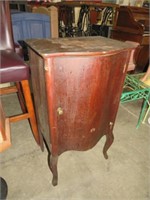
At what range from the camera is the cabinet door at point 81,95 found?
641 millimetres

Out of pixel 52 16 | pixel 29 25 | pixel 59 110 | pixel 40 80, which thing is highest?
pixel 52 16

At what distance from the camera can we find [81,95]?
0.73m

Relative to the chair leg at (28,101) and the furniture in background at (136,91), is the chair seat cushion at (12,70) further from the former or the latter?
the furniture in background at (136,91)

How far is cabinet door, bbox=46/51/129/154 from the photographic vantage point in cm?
64

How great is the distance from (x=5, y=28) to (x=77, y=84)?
0.75 m

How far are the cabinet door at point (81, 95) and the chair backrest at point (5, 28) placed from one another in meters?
0.65

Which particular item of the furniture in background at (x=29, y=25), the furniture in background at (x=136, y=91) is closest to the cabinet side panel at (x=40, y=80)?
the furniture in background at (x=136, y=91)

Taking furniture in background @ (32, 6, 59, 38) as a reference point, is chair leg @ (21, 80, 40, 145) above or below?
below

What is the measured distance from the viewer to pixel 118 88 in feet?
2.82

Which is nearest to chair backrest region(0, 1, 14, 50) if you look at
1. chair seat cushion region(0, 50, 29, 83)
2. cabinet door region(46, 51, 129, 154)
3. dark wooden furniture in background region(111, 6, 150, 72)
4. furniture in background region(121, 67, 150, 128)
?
chair seat cushion region(0, 50, 29, 83)

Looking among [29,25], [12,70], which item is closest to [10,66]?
[12,70]

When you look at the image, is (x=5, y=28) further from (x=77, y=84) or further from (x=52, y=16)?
(x=52, y=16)

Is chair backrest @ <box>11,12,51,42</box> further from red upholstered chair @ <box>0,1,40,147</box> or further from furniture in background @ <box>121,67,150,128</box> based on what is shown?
furniture in background @ <box>121,67,150,128</box>

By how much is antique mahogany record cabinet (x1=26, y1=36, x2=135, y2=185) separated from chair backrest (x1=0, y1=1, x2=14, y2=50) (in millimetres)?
403
